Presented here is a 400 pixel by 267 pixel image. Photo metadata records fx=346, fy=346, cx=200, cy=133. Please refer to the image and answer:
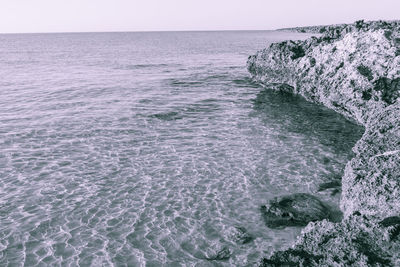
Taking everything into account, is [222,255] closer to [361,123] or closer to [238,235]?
[238,235]

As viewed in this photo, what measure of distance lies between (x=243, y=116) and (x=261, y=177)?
9.00 m

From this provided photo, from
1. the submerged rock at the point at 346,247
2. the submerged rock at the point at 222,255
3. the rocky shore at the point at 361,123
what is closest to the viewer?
the submerged rock at the point at 346,247

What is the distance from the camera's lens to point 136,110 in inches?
901

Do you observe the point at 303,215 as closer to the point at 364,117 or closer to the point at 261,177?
the point at 261,177

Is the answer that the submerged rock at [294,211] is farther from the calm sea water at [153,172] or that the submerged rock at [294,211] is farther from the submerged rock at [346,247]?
the submerged rock at [346,247]

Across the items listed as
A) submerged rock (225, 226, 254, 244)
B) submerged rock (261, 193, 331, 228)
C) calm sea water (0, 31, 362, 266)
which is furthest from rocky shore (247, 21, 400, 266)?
submerged rock (225, 226, 254, 244)

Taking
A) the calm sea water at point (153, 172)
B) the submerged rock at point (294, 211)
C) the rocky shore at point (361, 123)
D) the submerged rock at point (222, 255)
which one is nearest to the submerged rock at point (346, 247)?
the rocky shore at point (361, 123)

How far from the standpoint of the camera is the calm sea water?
902 cm

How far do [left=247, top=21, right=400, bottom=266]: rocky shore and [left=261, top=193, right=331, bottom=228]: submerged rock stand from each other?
268 millimetres

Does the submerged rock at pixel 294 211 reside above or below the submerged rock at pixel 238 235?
above

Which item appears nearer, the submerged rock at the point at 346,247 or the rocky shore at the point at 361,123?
the submerged rock at the point at 346,247

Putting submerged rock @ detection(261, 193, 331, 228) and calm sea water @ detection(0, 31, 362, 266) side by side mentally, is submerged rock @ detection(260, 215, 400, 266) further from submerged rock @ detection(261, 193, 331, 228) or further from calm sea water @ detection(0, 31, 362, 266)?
submerged rock @ detection(261, 193, 331, 228)

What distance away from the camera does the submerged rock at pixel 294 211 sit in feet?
32.2

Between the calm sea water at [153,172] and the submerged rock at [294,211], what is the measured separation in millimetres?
379
